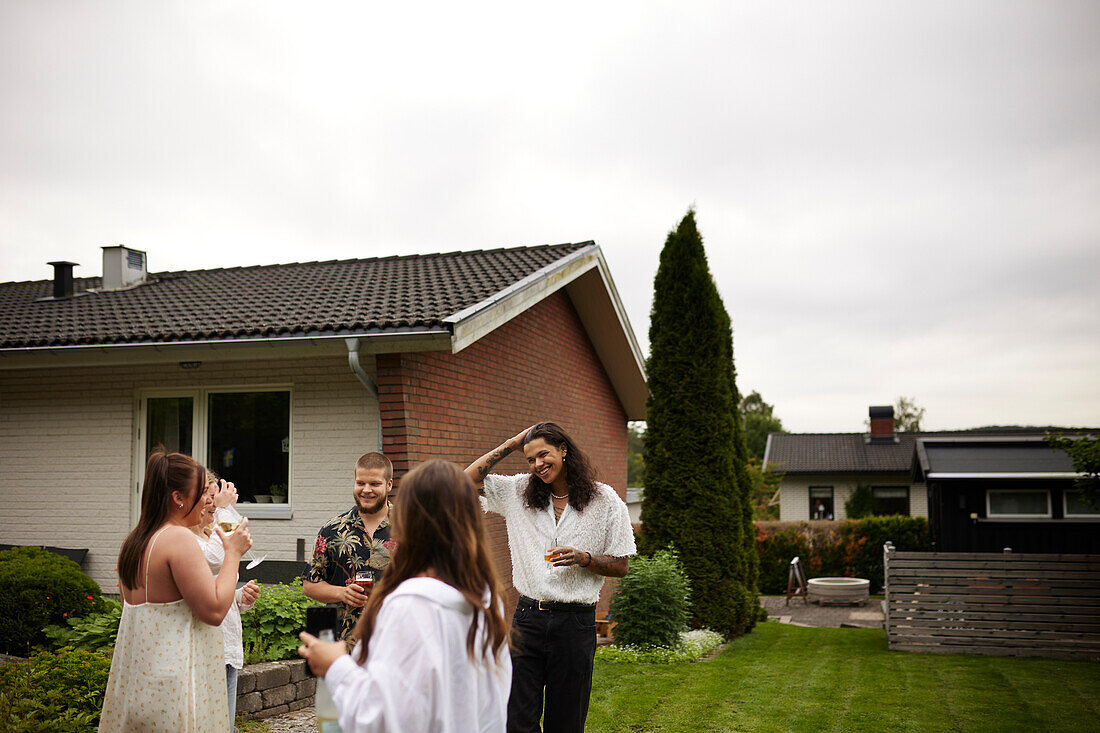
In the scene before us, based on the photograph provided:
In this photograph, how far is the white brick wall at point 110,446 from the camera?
29.5 ft

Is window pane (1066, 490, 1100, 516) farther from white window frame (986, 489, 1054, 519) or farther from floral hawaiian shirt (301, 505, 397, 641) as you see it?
floral hawaiian shirt (301, 505, 397, 641)

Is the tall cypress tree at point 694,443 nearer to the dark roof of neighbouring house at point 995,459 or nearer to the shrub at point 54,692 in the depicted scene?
the dark roof of neighbouring house at point 995,459

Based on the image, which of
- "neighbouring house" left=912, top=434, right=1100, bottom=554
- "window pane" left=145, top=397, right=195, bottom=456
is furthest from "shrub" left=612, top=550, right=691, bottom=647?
"neighbouring house" left=912, top=434, right=1100, bottom=554

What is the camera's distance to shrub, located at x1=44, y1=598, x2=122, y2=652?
675 cm

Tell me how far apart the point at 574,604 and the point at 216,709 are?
5.72 feet

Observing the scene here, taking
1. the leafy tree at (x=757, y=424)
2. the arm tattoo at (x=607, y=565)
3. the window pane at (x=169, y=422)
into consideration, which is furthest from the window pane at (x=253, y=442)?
the leafy tree at (x=757, y=424)

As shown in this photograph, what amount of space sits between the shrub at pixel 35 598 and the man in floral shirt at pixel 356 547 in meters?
5.19

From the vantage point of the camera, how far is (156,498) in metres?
3.23

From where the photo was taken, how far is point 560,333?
1323cm

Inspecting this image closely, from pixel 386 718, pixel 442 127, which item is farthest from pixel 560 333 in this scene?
pixel 386 718

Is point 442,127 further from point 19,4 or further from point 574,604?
point 574,604

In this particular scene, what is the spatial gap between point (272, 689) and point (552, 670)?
3.42 metres

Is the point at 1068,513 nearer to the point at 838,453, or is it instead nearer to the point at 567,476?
the point at 567,476

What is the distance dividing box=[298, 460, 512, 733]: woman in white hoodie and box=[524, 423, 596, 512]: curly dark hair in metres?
1.95
